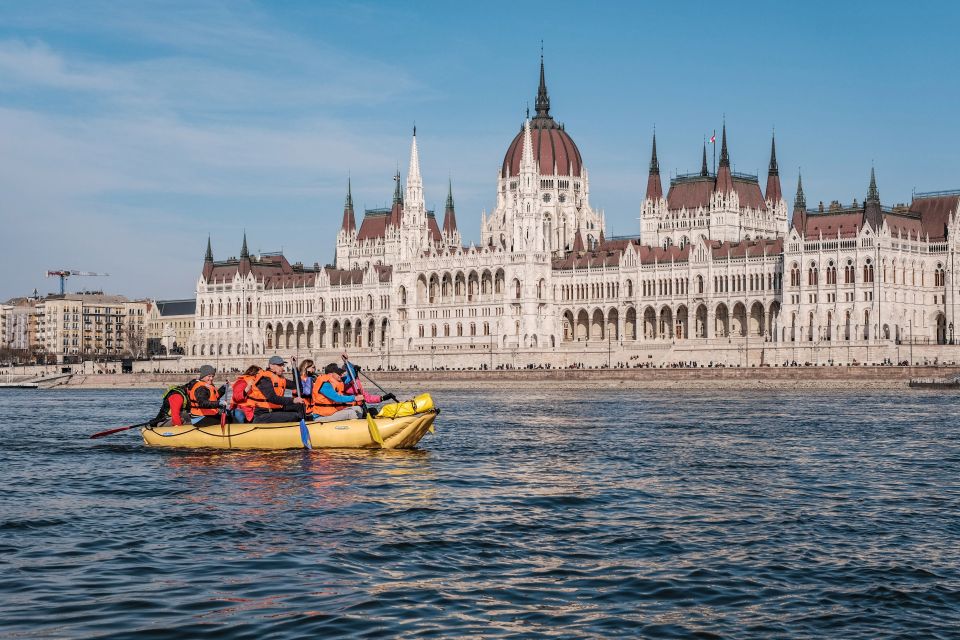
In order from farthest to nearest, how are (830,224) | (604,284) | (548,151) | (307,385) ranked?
(548,151)
(604,284)
(830,224)
(307,385)

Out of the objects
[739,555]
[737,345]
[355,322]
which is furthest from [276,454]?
[355,322]

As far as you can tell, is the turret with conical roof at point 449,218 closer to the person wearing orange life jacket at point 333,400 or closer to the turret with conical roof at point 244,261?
the turret with conical roof at point 244,261

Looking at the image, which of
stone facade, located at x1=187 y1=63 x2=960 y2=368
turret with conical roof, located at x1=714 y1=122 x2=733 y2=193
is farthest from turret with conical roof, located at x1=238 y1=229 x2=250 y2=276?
turret with conical roof, located at x1=714 y1=122 x2=733 y2=193

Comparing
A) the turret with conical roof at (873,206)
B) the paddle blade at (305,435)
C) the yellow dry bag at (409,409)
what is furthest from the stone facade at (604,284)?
the paddle blade at (305,435)

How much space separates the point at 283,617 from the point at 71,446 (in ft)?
94.1

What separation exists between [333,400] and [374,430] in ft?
5.32

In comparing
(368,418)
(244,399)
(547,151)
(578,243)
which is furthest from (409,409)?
(547,151)

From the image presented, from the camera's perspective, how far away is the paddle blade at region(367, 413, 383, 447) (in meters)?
37.0

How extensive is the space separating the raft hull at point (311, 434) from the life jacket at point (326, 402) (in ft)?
3.34

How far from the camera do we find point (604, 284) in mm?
153125

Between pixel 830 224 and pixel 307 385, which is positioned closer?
pixel 307 385

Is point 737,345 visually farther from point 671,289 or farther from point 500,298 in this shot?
point 500,298

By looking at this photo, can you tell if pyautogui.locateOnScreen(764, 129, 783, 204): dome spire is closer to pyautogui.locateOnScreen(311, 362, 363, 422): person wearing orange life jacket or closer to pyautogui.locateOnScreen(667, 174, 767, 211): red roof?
pyautogui.locateOnScreen(667, 174, 767, 211): red roof

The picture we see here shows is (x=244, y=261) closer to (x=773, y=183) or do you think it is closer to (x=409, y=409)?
(x=773, y=183)
